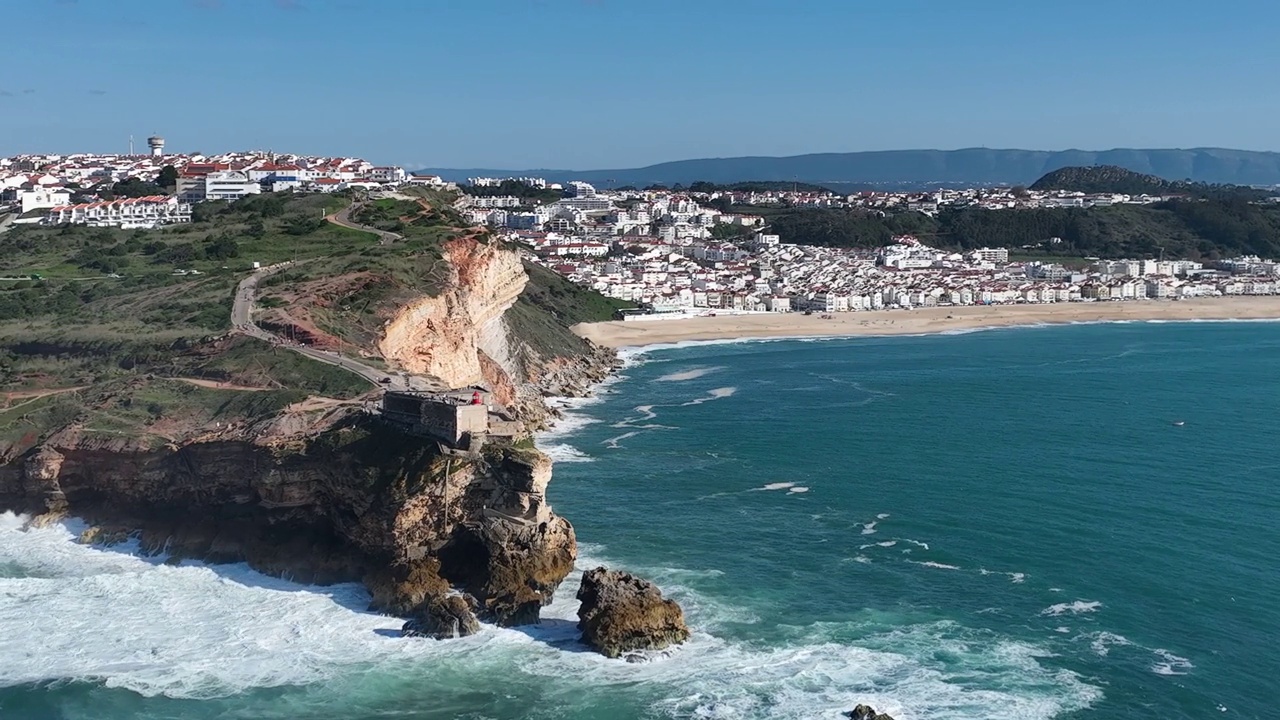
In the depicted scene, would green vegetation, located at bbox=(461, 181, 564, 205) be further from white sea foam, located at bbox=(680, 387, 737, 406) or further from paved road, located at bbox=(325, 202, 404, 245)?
white sea foam, located at bbox=(680, 387, 737, 406)


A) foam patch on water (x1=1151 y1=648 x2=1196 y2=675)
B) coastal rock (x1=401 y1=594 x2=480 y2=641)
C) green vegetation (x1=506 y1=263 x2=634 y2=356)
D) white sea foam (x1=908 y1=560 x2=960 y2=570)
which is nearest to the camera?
foam patch on water (x1=1151 y1=648 x2=1196 y2=675)

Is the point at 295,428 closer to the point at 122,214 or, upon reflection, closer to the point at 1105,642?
the point at 1105,642

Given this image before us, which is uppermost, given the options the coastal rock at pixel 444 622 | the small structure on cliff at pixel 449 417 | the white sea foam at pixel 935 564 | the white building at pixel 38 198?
the white building at pixel 38 198

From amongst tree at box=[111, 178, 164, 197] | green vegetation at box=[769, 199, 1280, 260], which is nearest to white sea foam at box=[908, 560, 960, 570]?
tree at box=[111, 178, 164, 197]

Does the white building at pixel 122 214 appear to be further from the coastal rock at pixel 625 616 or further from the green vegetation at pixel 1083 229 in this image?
the green vegetation at pixel 1083 229

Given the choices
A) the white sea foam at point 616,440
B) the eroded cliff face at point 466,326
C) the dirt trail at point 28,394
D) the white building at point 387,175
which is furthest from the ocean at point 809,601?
the white building at point 387,175

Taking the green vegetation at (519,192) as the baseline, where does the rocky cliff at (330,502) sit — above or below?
below

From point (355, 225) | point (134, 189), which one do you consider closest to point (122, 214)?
point (134, 189)

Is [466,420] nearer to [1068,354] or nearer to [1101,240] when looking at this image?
[1068,354]
